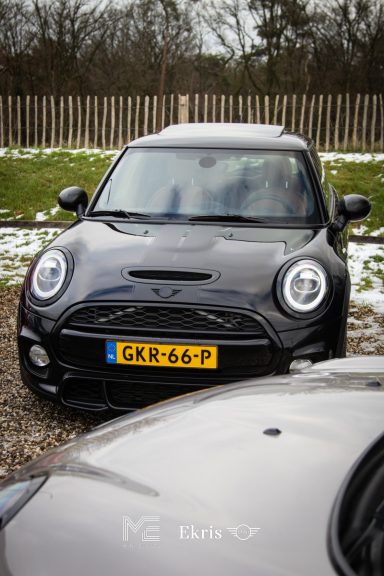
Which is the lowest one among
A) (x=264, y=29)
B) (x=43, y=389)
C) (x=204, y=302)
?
(x=43, y=389)

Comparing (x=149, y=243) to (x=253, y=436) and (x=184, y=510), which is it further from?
(x=184, y=510)

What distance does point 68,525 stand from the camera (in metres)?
1.34

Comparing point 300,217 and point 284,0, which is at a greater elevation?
point 284,0

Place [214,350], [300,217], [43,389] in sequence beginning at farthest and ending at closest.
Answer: [300,217] < [43,389] < [214,350]

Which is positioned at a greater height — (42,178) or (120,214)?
(120,214)

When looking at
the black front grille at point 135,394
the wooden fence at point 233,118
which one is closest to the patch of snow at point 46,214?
the wooden fence at point 233,118

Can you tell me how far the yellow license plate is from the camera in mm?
3447

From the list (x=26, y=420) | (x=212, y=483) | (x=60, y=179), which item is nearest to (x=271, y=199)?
(x=26, y=420)

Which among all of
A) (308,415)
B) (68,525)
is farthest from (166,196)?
(68,525)

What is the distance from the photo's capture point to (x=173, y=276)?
11.8ft

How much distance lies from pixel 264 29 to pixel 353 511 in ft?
100

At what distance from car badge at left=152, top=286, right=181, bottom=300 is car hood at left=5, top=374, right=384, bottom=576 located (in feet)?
5.20

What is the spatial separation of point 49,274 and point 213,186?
138cm

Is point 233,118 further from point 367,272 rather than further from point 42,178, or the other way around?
point 367,272
